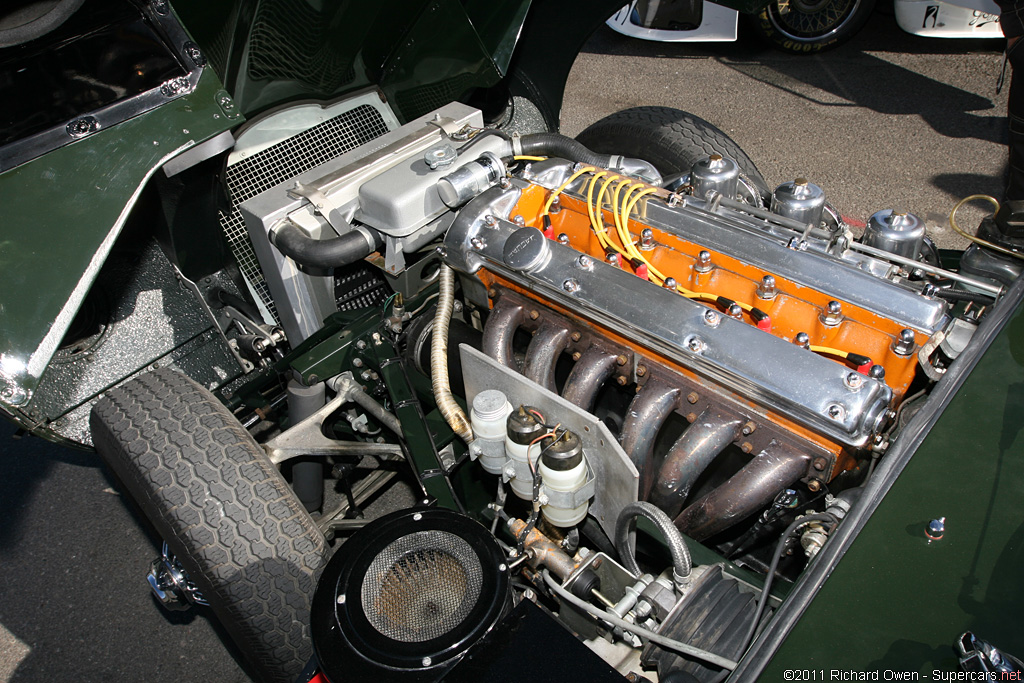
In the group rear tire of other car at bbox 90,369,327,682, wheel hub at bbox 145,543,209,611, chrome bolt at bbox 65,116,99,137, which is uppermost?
chrome bolt at bbox 65,116,99,137

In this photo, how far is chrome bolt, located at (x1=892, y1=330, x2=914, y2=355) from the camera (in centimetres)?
156

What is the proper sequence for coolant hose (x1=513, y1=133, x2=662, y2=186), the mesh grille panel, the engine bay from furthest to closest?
the mesh grille panel
coolant hose (x1=513, y1=133, x2=662, y2=186)
the engine bay

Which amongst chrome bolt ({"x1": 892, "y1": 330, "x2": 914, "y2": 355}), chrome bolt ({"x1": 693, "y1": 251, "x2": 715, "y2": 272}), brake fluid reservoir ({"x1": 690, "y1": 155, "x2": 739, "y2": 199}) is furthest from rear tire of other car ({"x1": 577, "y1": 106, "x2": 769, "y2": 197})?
chrome bolt ({"x1": 892, "y1": 330, "x2": 914, "y2": 355})

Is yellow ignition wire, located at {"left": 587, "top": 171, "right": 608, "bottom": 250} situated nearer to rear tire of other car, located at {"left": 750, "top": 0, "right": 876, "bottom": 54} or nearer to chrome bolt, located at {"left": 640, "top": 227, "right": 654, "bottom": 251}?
chrome bolt, located at {"left": 640, "top": 227, "right": 654, "bottom": 251}

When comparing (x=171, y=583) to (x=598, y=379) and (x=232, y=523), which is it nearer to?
(x=232, y=523)

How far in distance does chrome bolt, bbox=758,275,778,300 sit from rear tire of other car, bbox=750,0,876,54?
4.90 metres

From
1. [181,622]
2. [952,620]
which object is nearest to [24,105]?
[181,622]

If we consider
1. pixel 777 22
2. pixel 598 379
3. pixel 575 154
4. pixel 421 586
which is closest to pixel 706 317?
pixel 598 379

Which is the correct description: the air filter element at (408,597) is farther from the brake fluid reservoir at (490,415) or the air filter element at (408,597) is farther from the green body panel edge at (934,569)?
the green body panel edge at (934,569)

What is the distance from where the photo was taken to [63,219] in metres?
1.80

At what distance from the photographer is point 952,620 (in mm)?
1146

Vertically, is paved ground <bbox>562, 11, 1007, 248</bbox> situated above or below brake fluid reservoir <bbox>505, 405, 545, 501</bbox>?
below

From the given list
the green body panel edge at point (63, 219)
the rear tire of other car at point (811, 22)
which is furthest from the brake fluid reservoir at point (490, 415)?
the rear tire of other car at point (811, 22)

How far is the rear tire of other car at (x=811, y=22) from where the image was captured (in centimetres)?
577
